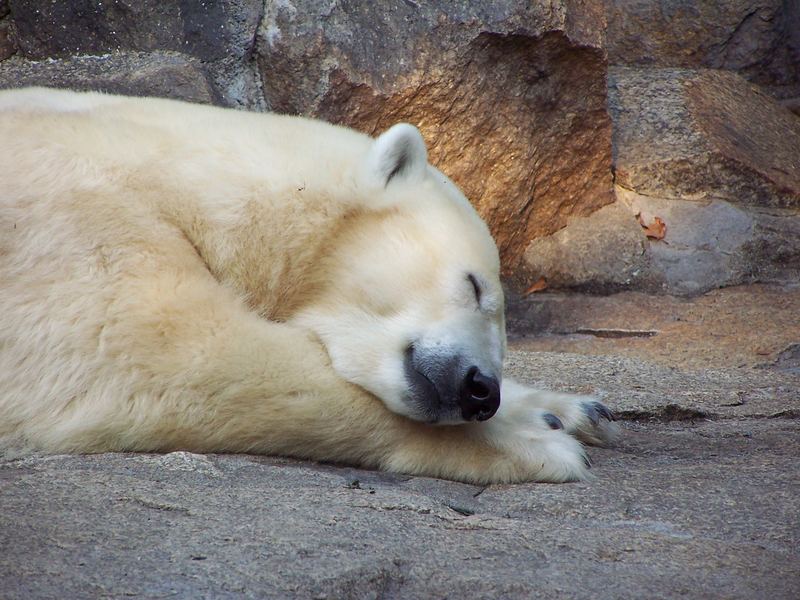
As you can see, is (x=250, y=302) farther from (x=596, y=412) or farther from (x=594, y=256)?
(x=594, y=256)

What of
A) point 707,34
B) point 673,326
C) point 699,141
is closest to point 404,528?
point 673,326

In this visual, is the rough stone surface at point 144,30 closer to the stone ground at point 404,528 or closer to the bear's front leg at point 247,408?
the bear's front leg at point 247,408

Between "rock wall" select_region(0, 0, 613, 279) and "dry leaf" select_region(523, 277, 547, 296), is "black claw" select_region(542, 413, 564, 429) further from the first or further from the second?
"dry leaf" select_region(523, 277, 547, 296)

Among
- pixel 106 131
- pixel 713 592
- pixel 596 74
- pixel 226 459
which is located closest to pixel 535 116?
pixel 596 74

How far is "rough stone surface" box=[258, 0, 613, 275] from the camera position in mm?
4418

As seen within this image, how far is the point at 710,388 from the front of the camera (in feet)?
11.6

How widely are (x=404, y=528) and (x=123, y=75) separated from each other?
301 cm

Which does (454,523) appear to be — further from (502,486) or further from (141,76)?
(141,76)

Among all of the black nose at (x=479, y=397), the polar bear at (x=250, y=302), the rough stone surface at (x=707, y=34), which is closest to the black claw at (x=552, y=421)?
the polar bear at (x=250, y=302)

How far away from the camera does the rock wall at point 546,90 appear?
14.1ft

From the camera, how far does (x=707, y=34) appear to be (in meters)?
6.11

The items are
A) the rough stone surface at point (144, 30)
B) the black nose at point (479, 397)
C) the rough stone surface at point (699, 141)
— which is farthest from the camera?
the rough stone surface at point (699, 141)

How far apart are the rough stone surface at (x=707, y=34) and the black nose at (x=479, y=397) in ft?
13.4

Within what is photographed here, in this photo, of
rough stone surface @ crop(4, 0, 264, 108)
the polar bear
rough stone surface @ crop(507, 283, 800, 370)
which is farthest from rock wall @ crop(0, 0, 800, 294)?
the polar bear
